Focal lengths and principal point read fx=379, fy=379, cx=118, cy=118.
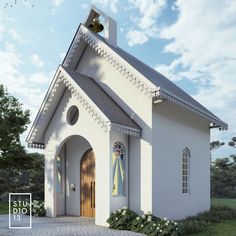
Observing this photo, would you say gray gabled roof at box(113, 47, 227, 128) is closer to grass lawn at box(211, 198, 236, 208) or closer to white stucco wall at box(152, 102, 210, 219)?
white stucco wall at box(152, 102, 210, 219)

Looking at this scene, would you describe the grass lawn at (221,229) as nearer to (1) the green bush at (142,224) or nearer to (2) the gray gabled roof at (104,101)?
(1) the green bush at (142,224)

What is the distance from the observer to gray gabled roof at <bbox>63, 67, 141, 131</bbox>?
1282 cm

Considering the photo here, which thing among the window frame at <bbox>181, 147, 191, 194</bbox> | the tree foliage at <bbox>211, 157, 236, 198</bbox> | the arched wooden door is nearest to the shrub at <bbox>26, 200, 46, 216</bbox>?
the arched wooden door

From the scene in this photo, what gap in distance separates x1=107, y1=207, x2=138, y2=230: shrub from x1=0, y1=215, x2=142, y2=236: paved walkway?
297 mm

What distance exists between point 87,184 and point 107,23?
23.5 feet

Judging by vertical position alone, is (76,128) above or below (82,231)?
above

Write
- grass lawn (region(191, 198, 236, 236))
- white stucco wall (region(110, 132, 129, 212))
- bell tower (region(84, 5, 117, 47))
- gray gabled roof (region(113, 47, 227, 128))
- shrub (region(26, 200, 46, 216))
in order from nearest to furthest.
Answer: grass lawn (region(191, 198, 236, 236))
white stucco wall (region(110, 132, 129, 212))
shrub (region(26, 200, 46, 216))
gray gabled roof (region(113, 47, 227, 128))
bell tower (region(84, 5, 117, 47))

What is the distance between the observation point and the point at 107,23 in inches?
664

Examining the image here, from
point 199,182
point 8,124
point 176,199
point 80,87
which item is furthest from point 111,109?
point 8,124

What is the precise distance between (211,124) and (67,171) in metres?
7.95

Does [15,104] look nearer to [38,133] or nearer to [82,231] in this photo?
[38,133]

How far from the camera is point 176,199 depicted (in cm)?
1505

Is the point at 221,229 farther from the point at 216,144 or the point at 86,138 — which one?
the point at 216,144

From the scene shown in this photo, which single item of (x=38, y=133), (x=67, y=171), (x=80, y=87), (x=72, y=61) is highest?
(x=72, y=61)
